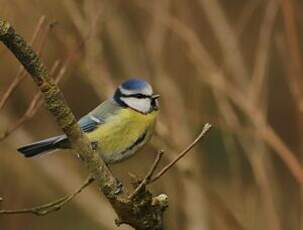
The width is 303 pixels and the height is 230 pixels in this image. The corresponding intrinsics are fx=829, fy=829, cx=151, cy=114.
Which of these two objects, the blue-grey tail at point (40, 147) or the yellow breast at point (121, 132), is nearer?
the blue-grey tail at point (40, 147)

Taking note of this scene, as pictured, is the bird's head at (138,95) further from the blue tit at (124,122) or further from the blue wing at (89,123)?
the blue wing at (89,123)

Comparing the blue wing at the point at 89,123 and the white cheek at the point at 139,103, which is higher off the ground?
the blue wing at the point at 89,123

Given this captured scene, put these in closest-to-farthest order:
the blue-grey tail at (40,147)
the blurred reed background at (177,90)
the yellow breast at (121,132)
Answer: the blue-grey tail at (40,147)
the yellow breast at (121,132)
the blurred reed background at (177,90)

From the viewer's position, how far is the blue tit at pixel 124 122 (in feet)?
7.89

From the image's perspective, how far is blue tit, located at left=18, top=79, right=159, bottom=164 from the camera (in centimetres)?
240

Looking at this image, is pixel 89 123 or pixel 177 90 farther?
pixel 177 90

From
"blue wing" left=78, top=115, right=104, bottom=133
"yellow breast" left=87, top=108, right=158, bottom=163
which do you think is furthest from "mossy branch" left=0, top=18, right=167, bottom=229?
"blue wing" left=78, top=115, right=104, bottom=133

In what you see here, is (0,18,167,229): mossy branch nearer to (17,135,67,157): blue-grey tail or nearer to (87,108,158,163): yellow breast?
(17,135,67,157): blue-grey tail

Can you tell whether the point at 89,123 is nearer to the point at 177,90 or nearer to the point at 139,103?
the point at 139,103

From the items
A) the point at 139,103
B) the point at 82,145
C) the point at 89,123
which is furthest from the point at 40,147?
the point at 82,145

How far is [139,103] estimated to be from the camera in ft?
8.30

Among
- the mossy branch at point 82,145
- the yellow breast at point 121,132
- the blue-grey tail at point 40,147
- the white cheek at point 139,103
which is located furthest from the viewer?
the white cheek at point 139,103

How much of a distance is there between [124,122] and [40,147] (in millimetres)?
397

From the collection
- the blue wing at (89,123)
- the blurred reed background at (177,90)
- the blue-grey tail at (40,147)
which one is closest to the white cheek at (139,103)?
the blue wing at (89,123)
